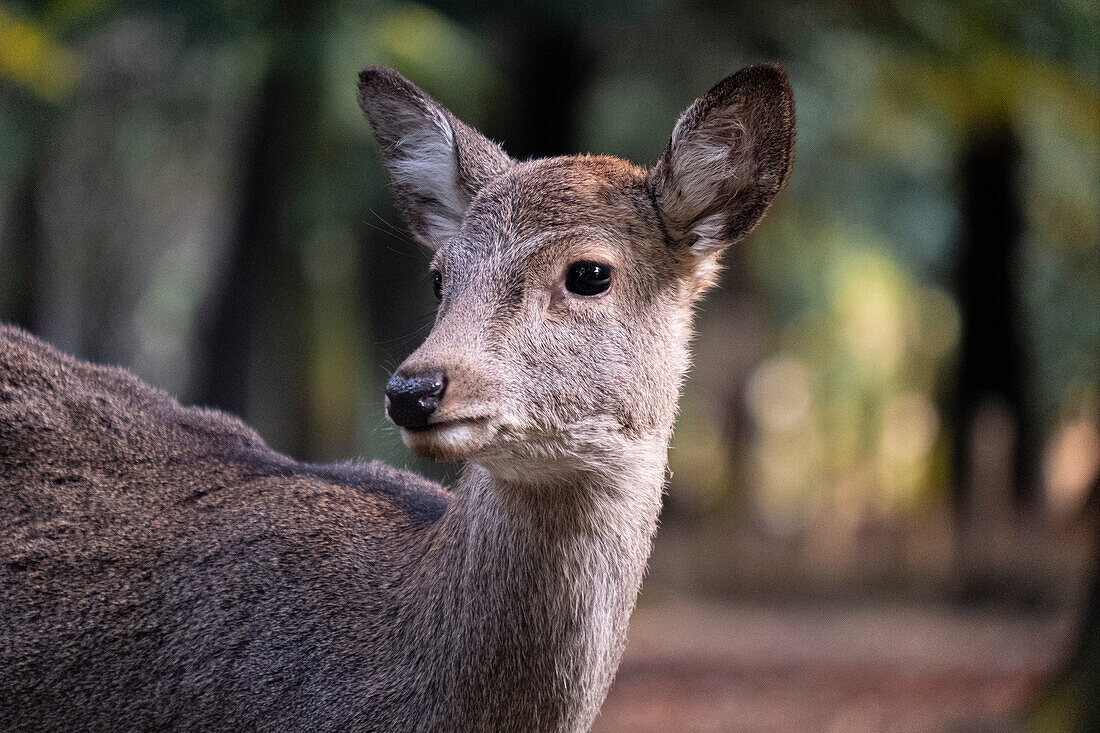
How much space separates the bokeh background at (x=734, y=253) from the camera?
38.9 ft

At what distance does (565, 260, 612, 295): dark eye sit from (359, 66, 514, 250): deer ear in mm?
767

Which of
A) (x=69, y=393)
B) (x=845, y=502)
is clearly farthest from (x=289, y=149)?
(x=845, y=502)

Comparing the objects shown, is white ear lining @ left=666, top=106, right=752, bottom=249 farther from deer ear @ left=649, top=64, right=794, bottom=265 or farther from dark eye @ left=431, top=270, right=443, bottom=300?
dark eye @ left=431, top=270, right=443, bottom=300

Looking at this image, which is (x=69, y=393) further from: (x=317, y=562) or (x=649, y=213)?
(x=649, y=213)

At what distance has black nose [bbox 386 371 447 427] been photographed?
3.62m

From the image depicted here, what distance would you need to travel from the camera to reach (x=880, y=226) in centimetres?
2541

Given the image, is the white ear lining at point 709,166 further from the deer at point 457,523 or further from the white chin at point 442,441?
the white chin at point 442,441

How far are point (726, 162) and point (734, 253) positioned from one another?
19.9 meters

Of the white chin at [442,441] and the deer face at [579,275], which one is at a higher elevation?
the deer face at [579,275]

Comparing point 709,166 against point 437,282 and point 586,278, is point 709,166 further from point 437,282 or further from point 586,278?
point 437,282

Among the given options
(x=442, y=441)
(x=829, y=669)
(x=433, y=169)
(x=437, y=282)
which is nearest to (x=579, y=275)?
(x=437, y=282)

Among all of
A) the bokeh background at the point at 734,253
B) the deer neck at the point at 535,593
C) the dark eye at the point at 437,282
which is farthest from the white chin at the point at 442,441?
the bokeh background at the point at 734,253

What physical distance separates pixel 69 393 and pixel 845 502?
1112 inches

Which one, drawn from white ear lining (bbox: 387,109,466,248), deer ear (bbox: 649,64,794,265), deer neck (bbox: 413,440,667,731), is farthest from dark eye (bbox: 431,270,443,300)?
deer ear (bbox: 649,64,794,265)
